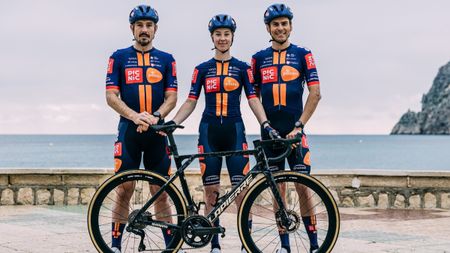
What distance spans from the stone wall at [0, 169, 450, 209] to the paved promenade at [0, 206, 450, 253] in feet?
1.02

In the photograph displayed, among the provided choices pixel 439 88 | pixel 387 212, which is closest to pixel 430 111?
pixel 439 88

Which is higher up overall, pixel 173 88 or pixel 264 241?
pixel 173 88

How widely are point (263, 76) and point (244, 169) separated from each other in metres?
0.86

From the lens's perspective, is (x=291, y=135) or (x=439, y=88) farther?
(x=439, y=88)

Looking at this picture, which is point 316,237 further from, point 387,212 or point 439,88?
point 439,88

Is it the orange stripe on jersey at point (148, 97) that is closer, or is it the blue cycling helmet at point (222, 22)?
the orange stripe on jersey at point (148, 97)

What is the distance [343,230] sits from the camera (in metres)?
8.59

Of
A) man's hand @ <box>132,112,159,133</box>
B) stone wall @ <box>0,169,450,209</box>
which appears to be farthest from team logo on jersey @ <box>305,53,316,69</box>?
stone wall @ <box>0,169,450,209</box>

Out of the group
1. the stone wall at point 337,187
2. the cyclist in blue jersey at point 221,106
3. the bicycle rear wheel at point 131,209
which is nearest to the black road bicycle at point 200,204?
the bicycle rear wheel at point 131,209

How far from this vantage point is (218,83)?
628cm

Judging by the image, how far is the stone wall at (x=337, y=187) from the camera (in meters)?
11.0

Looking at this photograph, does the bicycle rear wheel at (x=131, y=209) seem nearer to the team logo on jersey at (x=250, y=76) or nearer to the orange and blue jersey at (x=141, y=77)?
the orange and blue jersey at (x=141, y=77)

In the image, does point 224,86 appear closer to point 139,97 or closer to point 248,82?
point 248,82

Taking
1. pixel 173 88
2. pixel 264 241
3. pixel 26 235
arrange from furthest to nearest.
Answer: pixel 26 235
pixel 264 241
pixel 173 88
